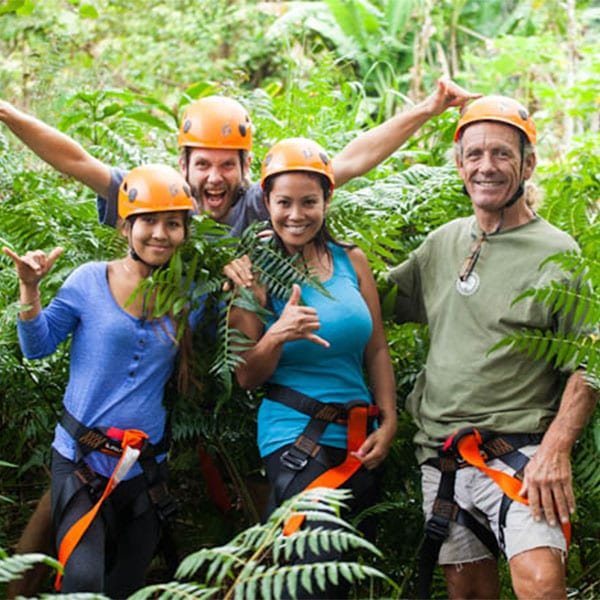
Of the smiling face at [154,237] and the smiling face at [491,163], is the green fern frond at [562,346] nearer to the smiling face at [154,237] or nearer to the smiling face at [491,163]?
the smiling face at [491,163]

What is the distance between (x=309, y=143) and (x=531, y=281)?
1.16 metres

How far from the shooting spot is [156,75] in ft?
48.6

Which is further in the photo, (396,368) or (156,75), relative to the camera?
(156,75)

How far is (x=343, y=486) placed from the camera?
409 centimetres

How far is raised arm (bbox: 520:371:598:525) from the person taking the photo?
3863mm

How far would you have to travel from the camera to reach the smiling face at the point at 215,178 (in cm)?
466

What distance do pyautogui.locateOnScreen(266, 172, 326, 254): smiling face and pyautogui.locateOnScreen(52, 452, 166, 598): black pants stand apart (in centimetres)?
121

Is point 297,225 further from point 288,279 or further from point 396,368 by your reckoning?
point 396,368

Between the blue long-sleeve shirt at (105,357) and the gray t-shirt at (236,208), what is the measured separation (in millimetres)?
434

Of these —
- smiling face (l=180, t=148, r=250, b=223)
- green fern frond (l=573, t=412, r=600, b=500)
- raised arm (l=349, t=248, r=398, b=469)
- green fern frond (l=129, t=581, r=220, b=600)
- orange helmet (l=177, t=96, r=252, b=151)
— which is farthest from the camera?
orange helmet (l=177, t=96, r=252, b=151)

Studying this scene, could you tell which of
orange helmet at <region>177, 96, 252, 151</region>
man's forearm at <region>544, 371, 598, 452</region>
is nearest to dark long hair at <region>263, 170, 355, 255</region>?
orange helmet at <region>177, 96, 252, 151</region>

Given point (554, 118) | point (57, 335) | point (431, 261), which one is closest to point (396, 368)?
point (431, 261)

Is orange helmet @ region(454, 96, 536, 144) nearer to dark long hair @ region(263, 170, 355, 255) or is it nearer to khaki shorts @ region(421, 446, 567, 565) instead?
dark long hair @ region(263, 170, 355, 255)

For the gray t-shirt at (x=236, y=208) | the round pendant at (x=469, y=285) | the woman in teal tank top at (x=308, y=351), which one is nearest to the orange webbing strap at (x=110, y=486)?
the woman in teal tank top at (x=308, y=351)
